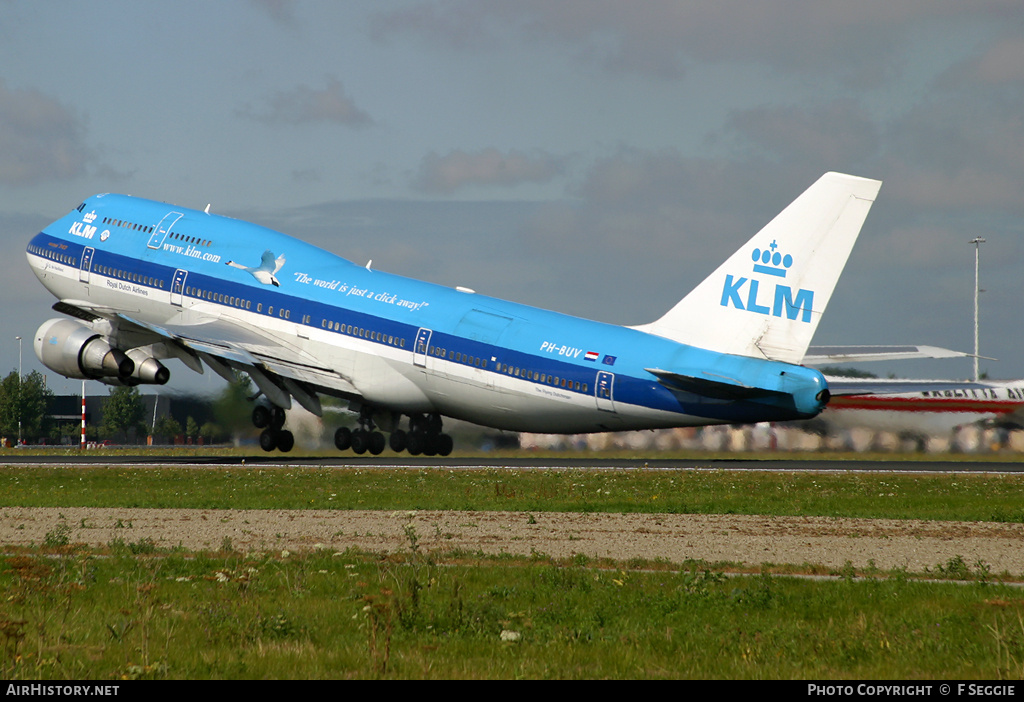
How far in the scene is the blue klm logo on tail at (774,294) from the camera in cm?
3434

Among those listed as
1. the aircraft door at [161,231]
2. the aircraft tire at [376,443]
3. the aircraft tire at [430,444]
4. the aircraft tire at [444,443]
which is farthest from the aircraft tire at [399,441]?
the aircraft door at [161,231]

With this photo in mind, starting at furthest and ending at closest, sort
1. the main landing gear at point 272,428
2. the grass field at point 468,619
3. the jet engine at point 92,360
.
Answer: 1. the main landing gear at point 272,428
2. the jet engine at point 92,360
3. the grass field at point 468,619

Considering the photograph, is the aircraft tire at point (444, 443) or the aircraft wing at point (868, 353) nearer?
the aircraft wing at point (868, 353)

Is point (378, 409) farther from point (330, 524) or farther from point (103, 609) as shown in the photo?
point (103, 609)

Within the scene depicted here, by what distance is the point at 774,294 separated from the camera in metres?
34.8

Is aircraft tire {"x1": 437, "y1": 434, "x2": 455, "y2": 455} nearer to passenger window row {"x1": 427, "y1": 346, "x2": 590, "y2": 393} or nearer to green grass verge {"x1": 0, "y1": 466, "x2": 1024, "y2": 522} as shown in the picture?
passenger window row {"x1": 427, "y1": 346, "x2": 590, "y2": 393}

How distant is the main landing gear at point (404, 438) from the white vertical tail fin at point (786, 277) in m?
14.4

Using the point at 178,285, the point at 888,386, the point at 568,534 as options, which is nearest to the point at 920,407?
the point at 888,386

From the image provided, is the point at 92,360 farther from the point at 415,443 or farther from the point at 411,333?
the point at 415,443

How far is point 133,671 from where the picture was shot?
10070 mm

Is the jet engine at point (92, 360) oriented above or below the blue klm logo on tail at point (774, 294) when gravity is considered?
below

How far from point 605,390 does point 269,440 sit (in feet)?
56.8

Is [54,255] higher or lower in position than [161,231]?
lower

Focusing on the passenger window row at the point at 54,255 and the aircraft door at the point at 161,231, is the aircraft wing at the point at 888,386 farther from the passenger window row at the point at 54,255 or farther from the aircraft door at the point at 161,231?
the passenger window row at the point at 54,255
